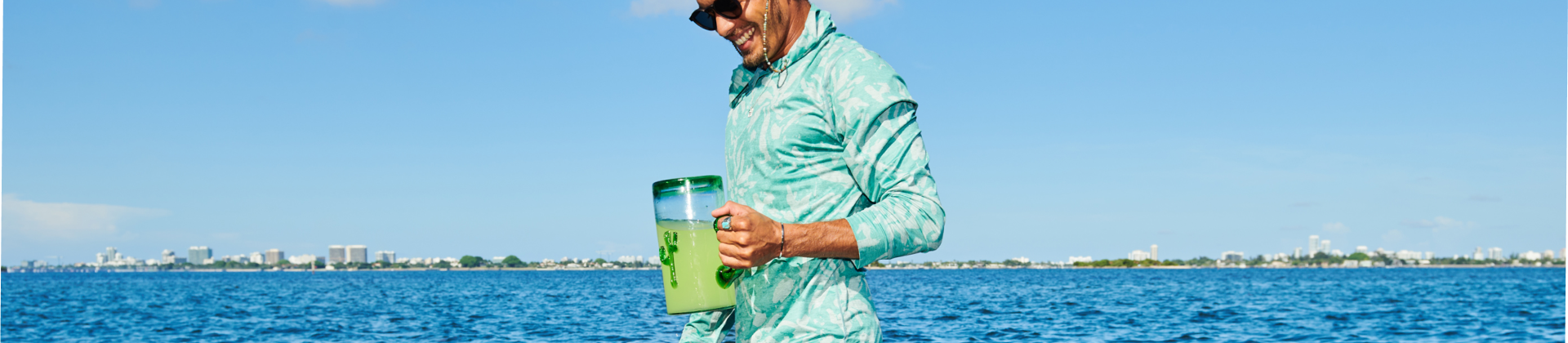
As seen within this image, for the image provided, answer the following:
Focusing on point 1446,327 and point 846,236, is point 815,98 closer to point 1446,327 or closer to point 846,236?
point 846,236

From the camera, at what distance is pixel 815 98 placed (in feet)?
5.66

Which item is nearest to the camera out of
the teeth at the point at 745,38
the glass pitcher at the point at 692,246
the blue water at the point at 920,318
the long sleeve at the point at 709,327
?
the glass pitcher at the point at 692,246

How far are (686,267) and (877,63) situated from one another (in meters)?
0.46

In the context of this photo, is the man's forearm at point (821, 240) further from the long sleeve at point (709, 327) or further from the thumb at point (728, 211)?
the long sleeve at point (709, 327)

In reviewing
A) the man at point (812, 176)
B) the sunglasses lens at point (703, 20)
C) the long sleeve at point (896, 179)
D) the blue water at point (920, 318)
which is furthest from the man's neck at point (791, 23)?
the blue water at point (920, 318)

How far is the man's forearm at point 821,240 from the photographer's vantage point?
1.51 meters

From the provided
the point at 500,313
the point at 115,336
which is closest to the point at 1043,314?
the point at 500,313

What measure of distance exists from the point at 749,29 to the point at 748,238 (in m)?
0.49

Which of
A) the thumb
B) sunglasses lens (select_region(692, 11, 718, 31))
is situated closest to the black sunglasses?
sunglasses lens (select_region(692, 11, 718, 31))

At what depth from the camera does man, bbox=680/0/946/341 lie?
1544mm

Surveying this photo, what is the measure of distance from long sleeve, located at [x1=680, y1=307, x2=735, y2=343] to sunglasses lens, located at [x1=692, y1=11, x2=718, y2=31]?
501 mm

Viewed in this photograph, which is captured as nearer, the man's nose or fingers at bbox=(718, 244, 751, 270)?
fingers at bbox=(718, 244, 751, 270)

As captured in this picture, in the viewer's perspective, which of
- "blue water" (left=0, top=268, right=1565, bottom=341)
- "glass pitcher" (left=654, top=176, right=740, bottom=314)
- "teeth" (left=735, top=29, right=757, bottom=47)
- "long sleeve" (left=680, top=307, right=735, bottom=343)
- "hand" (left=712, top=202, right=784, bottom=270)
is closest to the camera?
"hand" (left=712, top=202, right=784, bottom=270)

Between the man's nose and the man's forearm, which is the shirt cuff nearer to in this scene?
the man's forearm
